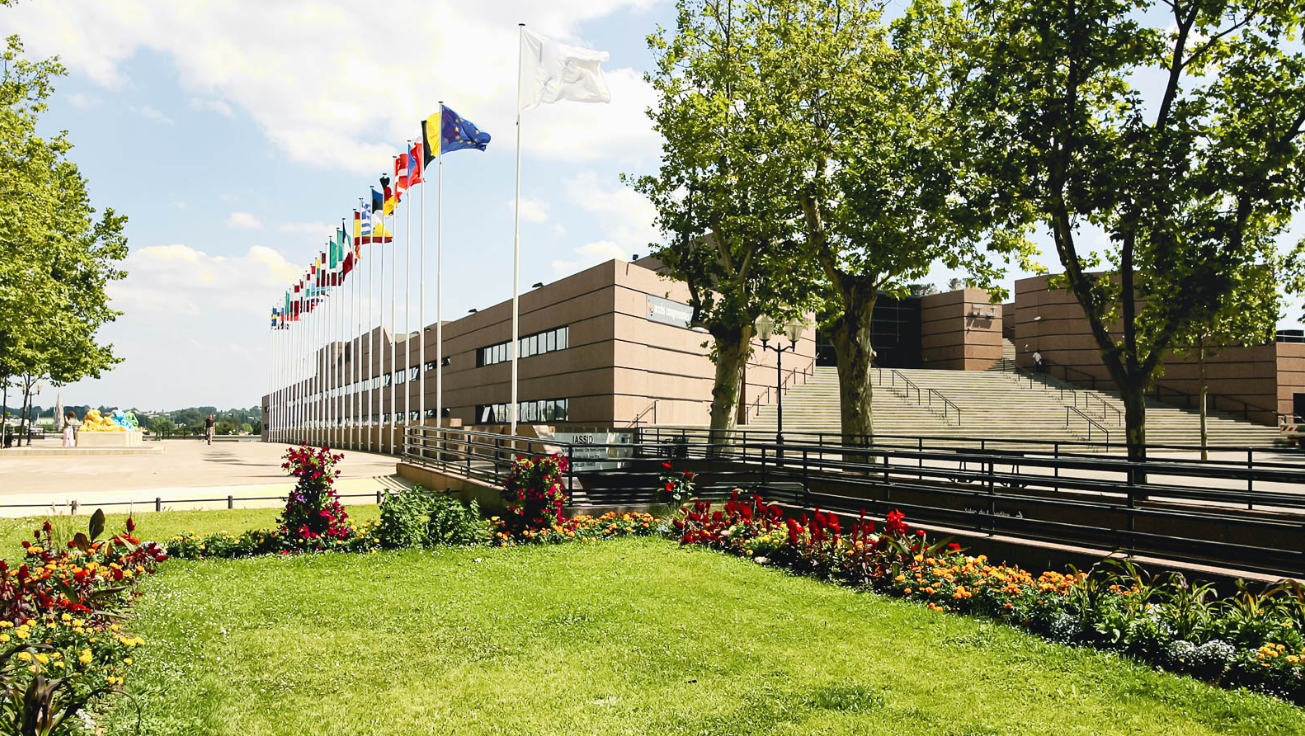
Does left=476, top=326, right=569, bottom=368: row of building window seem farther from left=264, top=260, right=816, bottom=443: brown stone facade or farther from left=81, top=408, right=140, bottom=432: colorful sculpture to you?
left=81, top=408, right=140, bottom=432: colorful sculpture

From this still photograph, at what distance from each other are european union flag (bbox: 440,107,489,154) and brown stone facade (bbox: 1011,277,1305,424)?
30338mm

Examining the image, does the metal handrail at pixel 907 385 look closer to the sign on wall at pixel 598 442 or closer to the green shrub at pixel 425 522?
the sign on wall at pixel 598 442

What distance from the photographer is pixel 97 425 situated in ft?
171

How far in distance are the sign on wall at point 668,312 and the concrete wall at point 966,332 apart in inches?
1044

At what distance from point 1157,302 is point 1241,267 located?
5.59 feet

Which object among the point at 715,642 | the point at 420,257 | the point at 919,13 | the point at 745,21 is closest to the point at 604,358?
the point at 420,257

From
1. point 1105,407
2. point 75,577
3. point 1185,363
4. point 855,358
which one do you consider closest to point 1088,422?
point 1105,407

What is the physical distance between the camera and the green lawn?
16.6ft

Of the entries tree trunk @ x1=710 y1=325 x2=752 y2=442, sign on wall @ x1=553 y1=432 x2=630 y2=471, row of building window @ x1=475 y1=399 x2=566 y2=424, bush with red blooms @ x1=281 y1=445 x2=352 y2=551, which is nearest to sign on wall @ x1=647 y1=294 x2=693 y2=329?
row of building window @ x1=475 y1=399 x2=566 y2=424

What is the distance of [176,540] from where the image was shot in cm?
1120

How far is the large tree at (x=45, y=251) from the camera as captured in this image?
23.4 m

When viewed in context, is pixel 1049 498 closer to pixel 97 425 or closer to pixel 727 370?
pixel 727 370

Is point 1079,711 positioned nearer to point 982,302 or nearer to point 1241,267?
point 1241,267

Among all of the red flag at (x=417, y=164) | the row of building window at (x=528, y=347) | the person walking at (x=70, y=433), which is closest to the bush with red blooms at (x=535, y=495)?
the red flag at (x=417, y=164)
